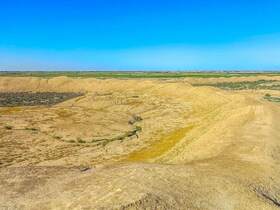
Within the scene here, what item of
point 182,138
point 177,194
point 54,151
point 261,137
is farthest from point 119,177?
→ point 182,138

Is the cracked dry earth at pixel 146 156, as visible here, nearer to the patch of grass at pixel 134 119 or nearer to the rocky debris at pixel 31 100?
the patch of grass at pixel 134 119

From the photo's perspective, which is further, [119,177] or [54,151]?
[54,151]

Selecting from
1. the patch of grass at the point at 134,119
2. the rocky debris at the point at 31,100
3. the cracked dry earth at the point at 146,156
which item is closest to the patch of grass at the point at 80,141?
the cracked dry earth at the point at 146,156

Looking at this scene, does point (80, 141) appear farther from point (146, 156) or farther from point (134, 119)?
point (134, 119)

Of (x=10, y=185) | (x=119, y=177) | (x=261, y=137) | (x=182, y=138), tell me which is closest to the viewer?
(x=119, y=177)

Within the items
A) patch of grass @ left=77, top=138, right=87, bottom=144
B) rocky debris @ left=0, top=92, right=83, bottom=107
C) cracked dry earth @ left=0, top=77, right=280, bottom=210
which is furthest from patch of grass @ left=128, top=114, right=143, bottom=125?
rocky debris @ left=0, top=92, right=83, bottom=107

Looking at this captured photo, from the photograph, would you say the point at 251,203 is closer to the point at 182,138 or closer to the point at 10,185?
the point at 10,185

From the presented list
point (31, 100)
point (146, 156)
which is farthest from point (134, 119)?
point (31, 100)

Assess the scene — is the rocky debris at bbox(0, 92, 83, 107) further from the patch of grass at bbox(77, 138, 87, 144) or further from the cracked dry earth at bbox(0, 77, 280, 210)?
the patch of grass at bbox(77, 138, 87, 144)
